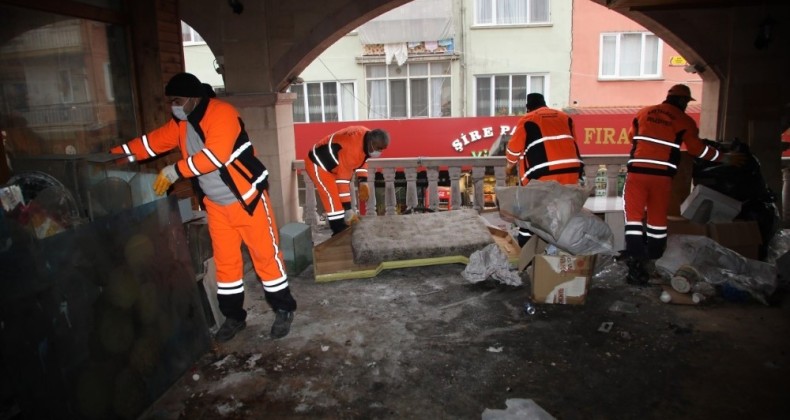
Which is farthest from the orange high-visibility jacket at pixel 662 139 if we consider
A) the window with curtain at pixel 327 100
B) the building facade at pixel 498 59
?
the window with curtain at pixel 327 100

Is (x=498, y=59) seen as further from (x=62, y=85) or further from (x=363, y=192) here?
(x=62, y=85)

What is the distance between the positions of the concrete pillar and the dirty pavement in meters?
2.60

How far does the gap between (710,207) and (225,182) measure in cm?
434

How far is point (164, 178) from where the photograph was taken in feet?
11.9

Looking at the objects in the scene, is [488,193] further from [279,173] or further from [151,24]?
[151,24]

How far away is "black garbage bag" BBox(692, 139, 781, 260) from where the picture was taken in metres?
5.17

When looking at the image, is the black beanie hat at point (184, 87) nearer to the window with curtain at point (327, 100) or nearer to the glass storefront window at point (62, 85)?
the glass storefront window at point (62, 85)

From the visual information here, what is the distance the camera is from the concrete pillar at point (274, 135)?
22.5ft

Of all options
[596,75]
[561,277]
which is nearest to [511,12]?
[596,75]

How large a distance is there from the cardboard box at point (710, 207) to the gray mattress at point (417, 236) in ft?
6.33

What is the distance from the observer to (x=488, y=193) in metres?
11.0

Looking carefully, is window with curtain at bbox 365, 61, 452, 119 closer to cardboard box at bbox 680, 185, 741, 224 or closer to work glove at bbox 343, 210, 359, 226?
work glove at bbox 343, 210, 359, 226

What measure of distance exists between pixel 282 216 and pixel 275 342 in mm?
3411

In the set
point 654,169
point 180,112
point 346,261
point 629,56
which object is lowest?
point 346,261
